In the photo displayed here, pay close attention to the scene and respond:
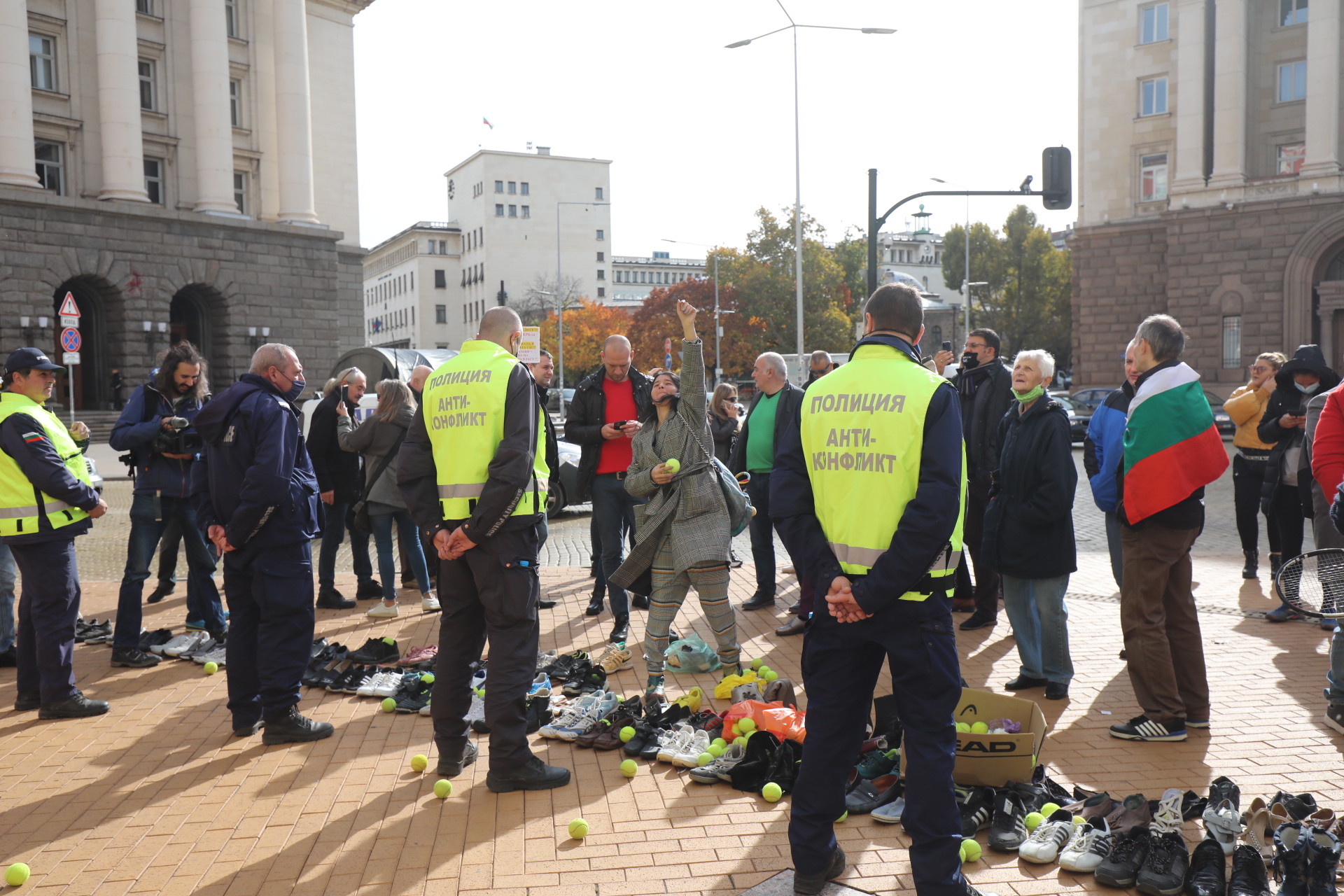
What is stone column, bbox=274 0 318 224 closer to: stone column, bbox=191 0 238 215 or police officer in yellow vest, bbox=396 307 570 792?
stone column, bbox=191 0 238 215

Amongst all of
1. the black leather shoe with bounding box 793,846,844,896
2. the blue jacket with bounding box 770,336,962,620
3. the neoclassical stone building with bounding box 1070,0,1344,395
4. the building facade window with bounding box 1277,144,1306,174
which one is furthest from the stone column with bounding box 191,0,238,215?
the building facade window with bounding box 1277,144,1306,174

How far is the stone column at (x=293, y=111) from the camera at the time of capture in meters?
37.7

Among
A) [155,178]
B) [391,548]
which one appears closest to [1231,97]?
[391,548]

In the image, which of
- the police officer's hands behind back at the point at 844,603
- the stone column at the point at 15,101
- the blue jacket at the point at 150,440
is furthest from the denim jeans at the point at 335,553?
the stone column at the point at 15,101

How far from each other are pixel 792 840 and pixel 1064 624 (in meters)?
3.19

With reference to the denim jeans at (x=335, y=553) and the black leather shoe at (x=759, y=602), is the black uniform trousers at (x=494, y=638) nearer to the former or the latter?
the black leather shoe at (x=759, y=602)

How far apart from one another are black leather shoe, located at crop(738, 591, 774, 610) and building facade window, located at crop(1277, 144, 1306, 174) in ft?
114

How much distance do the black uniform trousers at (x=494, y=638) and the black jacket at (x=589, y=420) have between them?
9.27 ft

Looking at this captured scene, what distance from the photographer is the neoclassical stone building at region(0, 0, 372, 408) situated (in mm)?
30969

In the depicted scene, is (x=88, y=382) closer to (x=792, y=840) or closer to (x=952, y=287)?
(x=792, y=840)

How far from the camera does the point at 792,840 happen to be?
3.64 m

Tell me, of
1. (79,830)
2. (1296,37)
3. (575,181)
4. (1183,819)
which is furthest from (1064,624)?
(575,181)

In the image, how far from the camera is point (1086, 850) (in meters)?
3.85

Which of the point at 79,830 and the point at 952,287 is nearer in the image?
the point at 79,830
